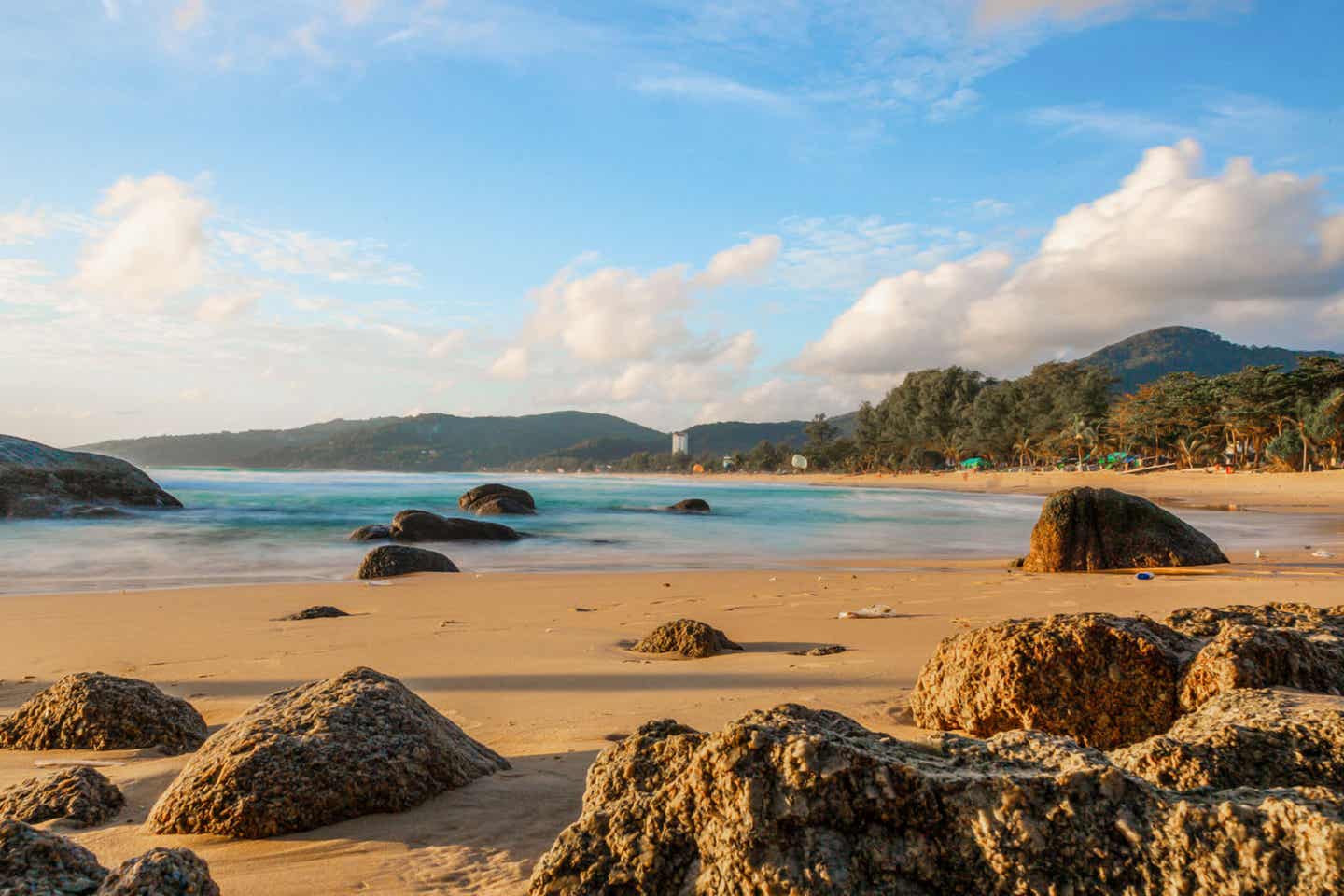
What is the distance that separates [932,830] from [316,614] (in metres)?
8.74

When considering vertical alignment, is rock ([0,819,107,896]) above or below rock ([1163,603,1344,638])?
below

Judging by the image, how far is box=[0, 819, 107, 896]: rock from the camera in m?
1.90

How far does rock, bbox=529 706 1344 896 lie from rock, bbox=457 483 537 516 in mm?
30320

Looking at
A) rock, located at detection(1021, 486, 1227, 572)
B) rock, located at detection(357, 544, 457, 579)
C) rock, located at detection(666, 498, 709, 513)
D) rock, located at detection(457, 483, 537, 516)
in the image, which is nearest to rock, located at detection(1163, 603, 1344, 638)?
rock, located at detection(1021, 486, 1227, 572)

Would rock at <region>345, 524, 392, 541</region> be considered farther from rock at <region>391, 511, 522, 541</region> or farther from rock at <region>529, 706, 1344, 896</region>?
rock at <region>529, 706, 1344, 896</region>

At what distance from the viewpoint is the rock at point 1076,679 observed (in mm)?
3443

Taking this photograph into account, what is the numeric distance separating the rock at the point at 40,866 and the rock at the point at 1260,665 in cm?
355

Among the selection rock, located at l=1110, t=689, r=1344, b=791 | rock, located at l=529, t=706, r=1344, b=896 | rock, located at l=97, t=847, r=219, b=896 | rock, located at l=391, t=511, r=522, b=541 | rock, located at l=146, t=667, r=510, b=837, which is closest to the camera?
rock, located at l=529, t=706, r=1344, b=896

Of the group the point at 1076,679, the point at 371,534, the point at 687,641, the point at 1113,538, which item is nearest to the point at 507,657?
the point at 687,641

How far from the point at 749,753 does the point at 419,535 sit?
774 inches

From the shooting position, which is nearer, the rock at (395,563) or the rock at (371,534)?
the rock at (395,563)

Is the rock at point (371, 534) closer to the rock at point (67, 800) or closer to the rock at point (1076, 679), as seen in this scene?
the rock at point (67, 800)

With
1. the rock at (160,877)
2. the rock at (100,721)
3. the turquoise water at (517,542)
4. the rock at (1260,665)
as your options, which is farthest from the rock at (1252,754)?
the turquoise water at (517,542)

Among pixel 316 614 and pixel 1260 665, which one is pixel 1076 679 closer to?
pixel 1260 665
